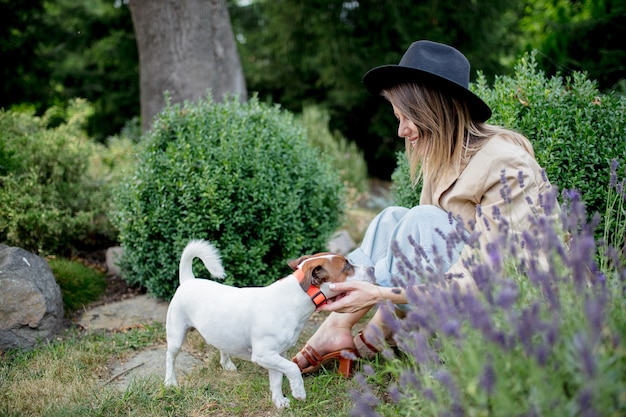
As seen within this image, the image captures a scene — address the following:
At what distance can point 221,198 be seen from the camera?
13.9 ft

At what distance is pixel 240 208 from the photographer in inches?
168

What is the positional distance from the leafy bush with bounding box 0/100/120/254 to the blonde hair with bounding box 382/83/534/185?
3.47m

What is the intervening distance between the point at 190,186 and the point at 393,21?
6919 millimetres

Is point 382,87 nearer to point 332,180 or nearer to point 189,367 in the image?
point 332,180

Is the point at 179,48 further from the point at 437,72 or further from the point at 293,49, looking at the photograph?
the point at 293,49

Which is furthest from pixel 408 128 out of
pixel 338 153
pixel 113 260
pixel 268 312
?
pixel 338 153

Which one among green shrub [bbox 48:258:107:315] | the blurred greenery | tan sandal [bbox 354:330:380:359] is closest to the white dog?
tan sandal [bbox 354:330:380:359]

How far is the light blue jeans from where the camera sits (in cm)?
300

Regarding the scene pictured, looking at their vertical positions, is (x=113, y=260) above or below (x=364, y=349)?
below

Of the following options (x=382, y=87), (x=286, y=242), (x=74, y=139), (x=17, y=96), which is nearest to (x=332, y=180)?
(x=286, y=242)

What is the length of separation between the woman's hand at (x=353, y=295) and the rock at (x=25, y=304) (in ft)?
7.24

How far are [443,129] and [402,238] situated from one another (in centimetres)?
70

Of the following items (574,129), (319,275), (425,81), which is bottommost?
(319,275)

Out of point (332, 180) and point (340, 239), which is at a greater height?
point (332, 180)
